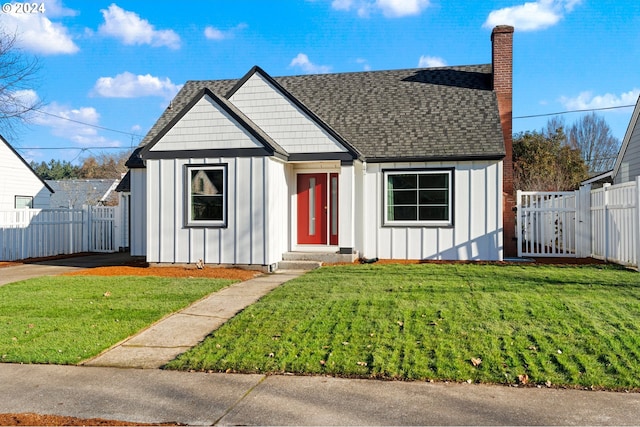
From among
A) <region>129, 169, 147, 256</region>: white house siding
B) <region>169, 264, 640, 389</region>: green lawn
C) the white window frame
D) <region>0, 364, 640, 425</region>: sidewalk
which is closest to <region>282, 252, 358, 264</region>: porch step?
the white window frame

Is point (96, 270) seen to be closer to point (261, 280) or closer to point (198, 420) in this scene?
point (261, 280)

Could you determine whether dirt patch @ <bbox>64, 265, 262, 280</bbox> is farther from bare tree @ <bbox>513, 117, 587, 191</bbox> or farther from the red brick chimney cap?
bare tree @ <bbox>513, 117, 587, 191</bbox>

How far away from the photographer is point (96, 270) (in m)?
13.1

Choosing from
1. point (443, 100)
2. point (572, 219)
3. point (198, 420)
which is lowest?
point (198, 420)

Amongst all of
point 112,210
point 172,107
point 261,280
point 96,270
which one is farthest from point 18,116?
point 261,280

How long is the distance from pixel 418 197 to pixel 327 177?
258 cm

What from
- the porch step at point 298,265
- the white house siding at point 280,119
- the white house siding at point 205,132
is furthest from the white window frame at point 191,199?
the white house siding at point 280,119

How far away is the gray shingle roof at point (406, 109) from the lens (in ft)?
47.3

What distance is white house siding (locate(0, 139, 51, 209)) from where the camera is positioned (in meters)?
24.0

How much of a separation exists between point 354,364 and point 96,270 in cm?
941

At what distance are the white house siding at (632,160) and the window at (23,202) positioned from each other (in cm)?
2572

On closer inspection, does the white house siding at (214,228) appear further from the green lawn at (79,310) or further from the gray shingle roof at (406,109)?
the gray shingle roof at (406,109)

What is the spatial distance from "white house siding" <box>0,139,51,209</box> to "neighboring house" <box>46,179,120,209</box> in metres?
11.7

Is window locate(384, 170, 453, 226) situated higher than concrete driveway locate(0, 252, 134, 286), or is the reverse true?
window locate(384, 170, 453, 226)
